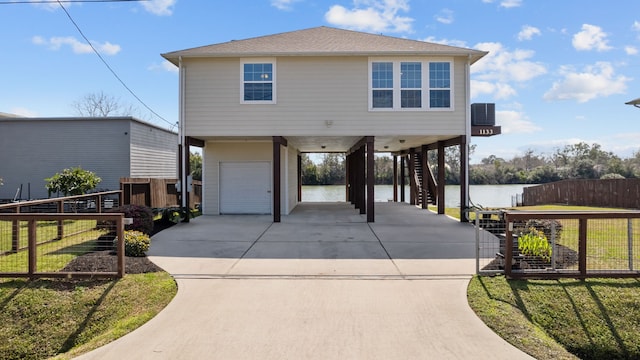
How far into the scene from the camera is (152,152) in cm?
2025

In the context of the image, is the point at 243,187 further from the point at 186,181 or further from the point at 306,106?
the point at 306,106

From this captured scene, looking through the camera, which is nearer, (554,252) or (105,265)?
(554,252)

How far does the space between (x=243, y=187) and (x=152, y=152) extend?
764 cm

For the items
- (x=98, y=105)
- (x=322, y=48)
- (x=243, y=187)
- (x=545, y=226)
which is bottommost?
(x=545, y=226)

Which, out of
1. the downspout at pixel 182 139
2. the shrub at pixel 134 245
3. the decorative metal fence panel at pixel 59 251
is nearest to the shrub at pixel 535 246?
the decorative metal fence panel at pixel 59 251

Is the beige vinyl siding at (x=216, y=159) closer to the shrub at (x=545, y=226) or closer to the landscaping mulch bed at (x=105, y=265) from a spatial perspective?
the landscaping mulch bed at (x=105, y=265)

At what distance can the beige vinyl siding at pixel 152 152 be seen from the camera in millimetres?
18438

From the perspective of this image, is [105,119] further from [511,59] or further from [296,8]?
[511,59]

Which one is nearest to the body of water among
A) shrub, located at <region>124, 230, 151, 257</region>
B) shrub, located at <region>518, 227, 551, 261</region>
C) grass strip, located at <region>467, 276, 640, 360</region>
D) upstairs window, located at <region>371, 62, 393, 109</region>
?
upstairs window, located at <region>371, 62, 393, 109</region>

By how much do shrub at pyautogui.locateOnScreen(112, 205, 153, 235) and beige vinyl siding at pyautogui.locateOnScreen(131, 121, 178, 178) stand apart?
939 centimetres

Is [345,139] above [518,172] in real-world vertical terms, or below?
above

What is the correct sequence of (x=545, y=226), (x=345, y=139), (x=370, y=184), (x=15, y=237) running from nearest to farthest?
(x=545, y=226), (x=15, y=237), (x=370, y=184), (x=345, y=139)

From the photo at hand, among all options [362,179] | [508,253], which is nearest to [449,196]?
[362,179]

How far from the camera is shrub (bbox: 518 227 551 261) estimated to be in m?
6.20
